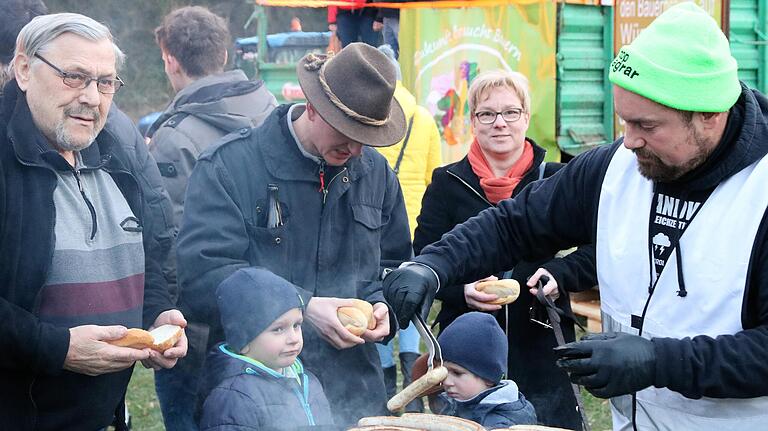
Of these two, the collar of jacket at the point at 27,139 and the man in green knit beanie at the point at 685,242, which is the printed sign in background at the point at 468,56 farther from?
the collar of jacket at the point at 27,139

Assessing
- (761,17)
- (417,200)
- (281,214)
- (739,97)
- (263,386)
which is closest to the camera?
(739,97)

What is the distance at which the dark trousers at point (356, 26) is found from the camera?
969cm

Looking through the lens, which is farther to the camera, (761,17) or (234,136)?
(761,17)

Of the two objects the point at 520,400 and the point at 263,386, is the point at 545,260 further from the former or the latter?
the point at 263,386

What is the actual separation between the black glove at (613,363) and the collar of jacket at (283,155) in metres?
1.27

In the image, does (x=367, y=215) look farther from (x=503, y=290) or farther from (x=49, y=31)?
(x=49, y=31)

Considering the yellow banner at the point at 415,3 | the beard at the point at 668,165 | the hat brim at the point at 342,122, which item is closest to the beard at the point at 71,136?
the hat brim at the point at 342,122

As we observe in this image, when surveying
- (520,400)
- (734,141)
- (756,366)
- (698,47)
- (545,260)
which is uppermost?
(698,47)

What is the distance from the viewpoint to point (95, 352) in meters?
2.88

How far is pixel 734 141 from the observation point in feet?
8.68

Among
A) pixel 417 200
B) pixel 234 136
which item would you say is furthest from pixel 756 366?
pixel 417 200

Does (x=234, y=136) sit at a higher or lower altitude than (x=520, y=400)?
higher

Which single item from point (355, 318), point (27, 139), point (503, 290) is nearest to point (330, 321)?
point (355, 318)

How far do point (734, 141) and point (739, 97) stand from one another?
149 mm
